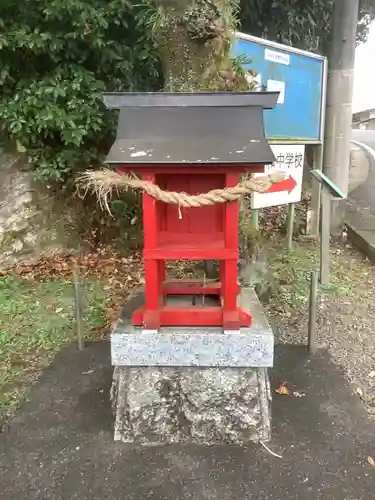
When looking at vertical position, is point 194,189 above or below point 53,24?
below

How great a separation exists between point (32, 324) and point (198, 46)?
263 cm

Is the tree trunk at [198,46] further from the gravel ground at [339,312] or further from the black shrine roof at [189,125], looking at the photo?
the gravel ground at [339,312]

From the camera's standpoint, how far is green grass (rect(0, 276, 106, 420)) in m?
3.41

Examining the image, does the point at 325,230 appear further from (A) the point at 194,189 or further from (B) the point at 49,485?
(B) the point at 49,485

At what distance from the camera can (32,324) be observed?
4191 millimetres

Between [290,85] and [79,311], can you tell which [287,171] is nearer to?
[290,85]

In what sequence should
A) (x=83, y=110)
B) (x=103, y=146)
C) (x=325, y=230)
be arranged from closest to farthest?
(x=325, y=230), (x=83, y=110), (x=103, y=146)

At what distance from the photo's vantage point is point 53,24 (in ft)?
15.6

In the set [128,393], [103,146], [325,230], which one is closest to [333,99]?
[325,230]

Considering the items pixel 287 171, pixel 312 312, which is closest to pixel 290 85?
pixel 287 171

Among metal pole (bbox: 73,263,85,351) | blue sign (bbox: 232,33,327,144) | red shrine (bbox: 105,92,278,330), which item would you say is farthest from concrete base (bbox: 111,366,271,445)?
blue sign (bbox: 232,33,327,144)

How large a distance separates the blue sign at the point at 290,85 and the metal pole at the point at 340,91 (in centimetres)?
71

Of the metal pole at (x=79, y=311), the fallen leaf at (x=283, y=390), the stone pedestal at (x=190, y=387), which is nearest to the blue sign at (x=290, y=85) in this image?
the metal pole at (x=79, y=311)

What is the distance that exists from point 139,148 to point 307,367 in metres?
2.03
